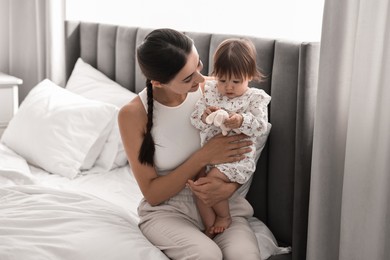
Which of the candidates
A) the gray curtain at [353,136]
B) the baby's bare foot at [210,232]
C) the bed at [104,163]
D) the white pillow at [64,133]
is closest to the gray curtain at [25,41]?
the bed at [104,163]

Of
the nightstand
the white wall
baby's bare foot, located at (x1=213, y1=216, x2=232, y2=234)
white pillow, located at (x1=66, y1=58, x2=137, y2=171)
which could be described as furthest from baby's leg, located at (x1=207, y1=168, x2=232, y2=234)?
the nightstand

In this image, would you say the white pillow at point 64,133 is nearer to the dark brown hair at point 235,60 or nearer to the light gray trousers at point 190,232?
the light gray trousers at point 190,232

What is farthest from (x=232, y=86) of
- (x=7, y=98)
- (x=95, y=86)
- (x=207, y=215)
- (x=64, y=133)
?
(x=7, y=98)

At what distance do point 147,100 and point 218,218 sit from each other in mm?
434

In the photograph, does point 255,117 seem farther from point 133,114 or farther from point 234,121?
point 133,114

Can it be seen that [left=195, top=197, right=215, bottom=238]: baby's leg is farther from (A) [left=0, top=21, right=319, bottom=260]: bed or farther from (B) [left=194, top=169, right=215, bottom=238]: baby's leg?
(A) [left=0, top=21, right=319, bottom=260]: bed

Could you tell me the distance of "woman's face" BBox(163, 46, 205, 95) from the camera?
1.84 metres

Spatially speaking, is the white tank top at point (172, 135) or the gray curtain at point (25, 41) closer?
the white tank top at point (172, 135)

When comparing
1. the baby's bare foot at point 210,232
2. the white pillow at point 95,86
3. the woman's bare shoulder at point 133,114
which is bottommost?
the baby's bare foot at point 210,232

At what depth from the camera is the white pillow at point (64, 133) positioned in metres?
2.70

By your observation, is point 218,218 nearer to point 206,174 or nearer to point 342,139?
point 206,174

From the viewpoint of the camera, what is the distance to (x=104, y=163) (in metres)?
2.72

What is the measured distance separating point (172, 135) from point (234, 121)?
260 mm

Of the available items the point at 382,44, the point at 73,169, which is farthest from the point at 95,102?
the point at 382,44
